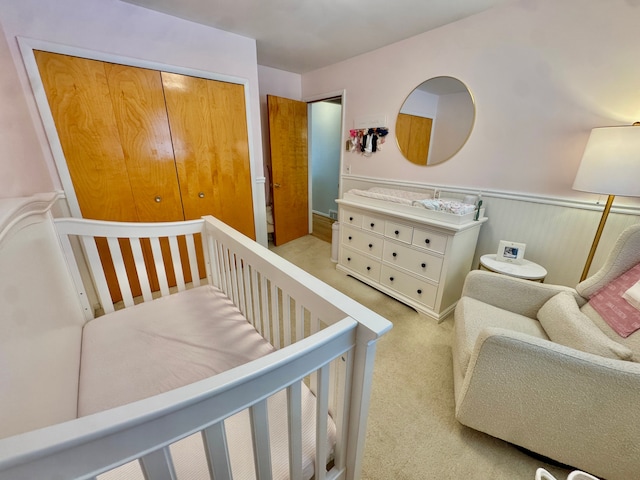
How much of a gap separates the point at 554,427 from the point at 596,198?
145 cm

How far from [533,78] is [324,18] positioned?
5.19 feet

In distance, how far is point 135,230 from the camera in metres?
1.47

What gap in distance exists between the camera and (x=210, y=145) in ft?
7.65

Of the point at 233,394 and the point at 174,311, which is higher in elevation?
the point at 233,394

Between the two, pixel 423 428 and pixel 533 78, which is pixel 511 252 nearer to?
pixel 533 78

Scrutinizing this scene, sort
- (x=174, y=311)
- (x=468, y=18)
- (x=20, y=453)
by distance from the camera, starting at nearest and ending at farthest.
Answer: (x=20, y=453)
(x=174, y=311)
(x=468, y=18)

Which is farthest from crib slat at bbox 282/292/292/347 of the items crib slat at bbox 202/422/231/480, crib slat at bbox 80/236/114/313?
crib slat at bbox 80/236/114/313

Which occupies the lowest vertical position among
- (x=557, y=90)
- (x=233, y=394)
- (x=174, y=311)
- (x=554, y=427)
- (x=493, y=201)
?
(x=554, y=427)

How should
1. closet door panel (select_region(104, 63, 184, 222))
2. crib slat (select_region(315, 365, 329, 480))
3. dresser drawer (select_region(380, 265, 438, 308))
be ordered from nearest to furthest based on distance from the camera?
crib slat (select_region(315, 365, 329, 480)) → closet door panel (select_region(104, 63, 184, 222)) → dresser drawer (select_region(380, 265, 438, 308))

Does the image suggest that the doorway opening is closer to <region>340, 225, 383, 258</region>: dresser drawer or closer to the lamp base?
<region>340, 225, 383, 258</region>: dresser drawer

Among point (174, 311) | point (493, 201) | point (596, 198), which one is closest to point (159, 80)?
point (174, 311)

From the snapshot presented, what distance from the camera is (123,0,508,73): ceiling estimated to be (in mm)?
1766

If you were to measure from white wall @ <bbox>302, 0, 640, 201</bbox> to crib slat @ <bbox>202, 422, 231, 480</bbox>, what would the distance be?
232cm

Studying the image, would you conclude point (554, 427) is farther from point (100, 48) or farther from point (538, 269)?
point (100, 48)
